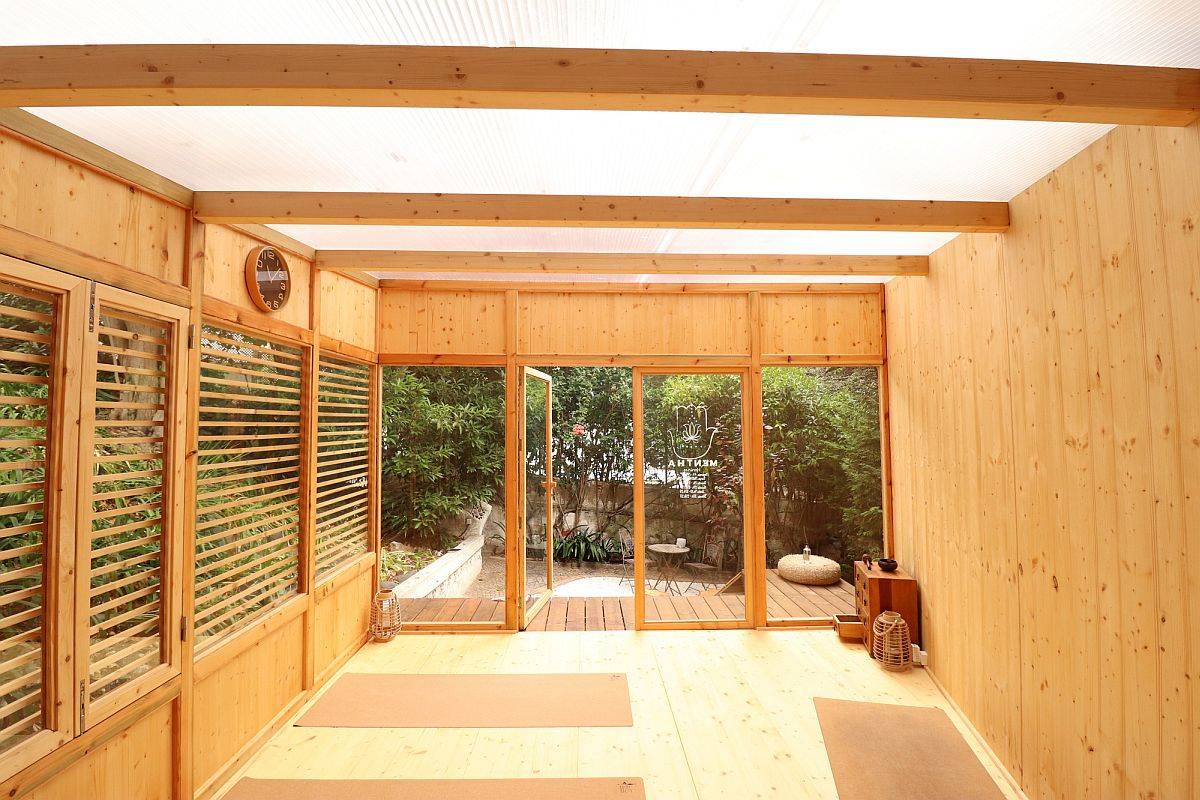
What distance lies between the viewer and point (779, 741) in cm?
297

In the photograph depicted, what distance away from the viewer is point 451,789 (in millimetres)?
2564

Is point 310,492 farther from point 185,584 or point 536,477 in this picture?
point 536,477

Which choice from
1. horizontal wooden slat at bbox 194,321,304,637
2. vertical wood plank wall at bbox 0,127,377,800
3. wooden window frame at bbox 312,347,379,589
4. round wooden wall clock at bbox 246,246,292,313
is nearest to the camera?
vertical wood plank wall at bbox 0,127,377,800

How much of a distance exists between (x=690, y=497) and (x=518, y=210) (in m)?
2.84

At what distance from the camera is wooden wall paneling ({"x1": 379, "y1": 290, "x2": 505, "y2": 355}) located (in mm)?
4609

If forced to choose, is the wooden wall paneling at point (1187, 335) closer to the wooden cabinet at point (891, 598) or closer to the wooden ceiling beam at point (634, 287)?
the wooden cabinet at point (891, 598)

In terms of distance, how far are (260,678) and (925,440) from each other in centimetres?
404

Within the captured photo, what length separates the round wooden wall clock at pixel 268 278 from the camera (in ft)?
9.71

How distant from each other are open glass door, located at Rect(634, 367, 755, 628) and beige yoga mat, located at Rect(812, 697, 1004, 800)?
52.0 inches

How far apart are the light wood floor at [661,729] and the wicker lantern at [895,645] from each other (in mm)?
77

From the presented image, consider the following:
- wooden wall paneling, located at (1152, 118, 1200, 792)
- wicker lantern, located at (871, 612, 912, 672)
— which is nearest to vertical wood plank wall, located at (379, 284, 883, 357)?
wicker lantern, located at (871, 612, 912, 672)

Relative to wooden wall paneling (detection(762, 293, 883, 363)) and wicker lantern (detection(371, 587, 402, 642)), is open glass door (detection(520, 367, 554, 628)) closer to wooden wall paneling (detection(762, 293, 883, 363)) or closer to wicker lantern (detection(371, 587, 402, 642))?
wicker lantern (detection(371, 587, 402, 642))

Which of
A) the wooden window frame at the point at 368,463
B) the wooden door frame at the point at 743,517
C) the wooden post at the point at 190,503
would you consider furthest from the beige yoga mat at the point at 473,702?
the wooden door frame at the point at 743,517

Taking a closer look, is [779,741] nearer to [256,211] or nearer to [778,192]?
[778,192]
